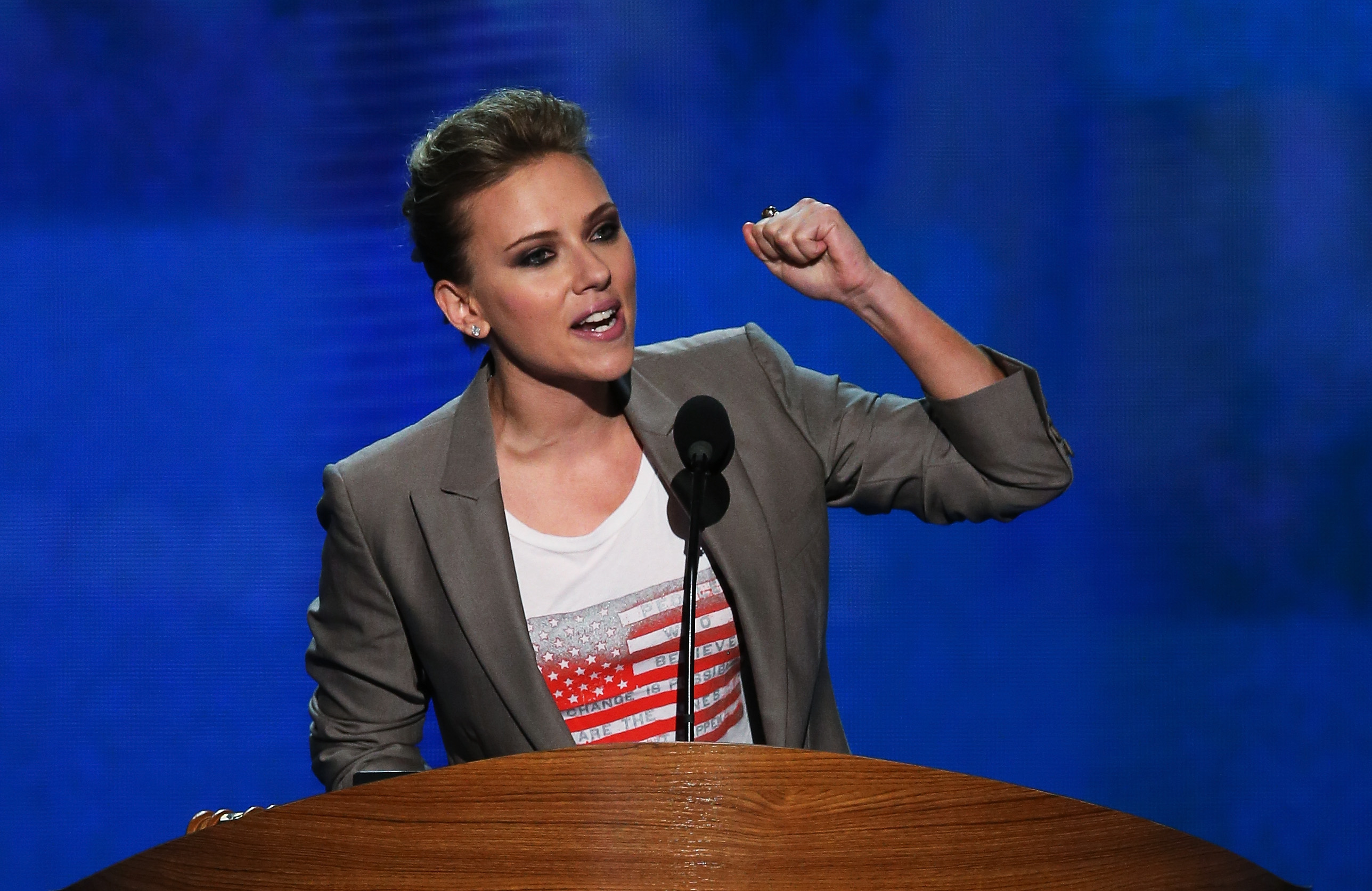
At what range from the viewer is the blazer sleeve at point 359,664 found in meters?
1.47

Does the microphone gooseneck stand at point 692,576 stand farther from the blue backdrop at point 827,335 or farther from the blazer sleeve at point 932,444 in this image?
the blue backdrop at point 827,335

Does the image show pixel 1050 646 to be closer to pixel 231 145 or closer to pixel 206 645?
pixel 206 645

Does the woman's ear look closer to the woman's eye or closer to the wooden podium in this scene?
the woman's eye

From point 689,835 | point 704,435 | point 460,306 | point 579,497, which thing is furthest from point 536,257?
point 689,835

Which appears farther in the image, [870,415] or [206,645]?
[206,645]

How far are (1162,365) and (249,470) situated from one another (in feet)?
5.92

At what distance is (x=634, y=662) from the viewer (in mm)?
1463

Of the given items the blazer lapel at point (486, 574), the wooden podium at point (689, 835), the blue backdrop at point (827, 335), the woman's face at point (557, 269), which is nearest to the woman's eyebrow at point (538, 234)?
the woman's face at point (557, 269)

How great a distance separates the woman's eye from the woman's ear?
0.36 feet

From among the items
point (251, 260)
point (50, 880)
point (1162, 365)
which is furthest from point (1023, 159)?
point (50, 880)

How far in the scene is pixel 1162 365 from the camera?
2.58 metres

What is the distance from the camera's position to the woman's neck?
5.08 feet

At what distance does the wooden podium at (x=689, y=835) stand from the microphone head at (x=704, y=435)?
0.41m

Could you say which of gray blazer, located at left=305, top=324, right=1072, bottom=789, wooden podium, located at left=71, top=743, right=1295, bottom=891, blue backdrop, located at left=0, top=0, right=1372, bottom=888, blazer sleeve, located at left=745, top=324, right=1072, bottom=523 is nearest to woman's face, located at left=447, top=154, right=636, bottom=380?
gray blazer, located at left=305, top=324, right=1072, bottom=789
